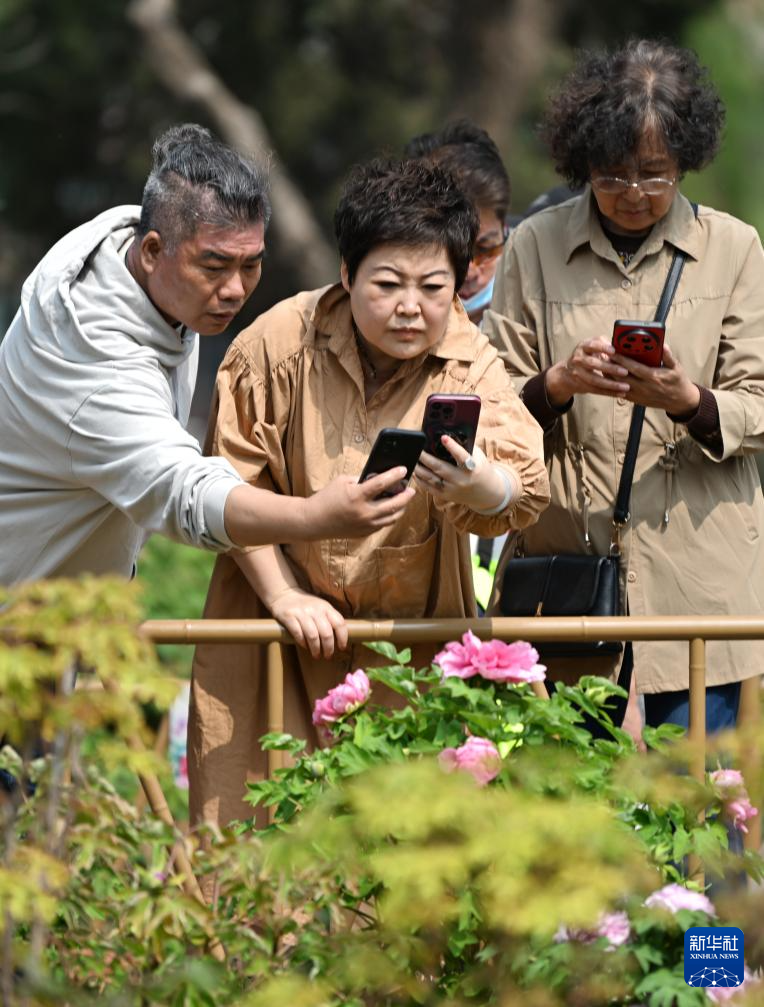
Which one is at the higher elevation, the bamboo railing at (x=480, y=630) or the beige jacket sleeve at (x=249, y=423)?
the beige jacket sleeve at (x=249, y=423)

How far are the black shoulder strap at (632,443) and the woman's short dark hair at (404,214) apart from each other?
0.55m

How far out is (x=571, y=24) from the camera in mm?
28125

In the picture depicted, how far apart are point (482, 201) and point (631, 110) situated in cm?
113

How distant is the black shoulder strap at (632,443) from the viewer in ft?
13.4

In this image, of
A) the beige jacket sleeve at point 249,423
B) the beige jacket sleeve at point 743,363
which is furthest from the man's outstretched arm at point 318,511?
the beige jacket sleeve at point 743,363

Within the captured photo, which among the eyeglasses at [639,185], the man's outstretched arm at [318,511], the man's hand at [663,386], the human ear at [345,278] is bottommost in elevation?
the man's outstretched arm at [318,511]

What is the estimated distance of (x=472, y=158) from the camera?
5.28m

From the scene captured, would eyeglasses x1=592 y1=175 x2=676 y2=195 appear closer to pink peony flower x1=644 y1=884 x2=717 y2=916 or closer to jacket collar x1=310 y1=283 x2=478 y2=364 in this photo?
jacket collar x1=310 y1=283 x2=478 y2=364

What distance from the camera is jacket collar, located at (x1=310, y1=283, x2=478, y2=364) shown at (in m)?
→ 3.82

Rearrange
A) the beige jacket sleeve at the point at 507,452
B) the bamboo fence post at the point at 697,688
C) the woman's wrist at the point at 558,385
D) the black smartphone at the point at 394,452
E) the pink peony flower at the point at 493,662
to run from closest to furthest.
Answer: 1. the pink peony flower at the point at 493,662
2. the black smartphone at the point at 394,452
3. the beige jacket sleeve at the point at 507,452
4. the bamboo fence post at the point at 697,688
5. the woman's wrist at the point at 558,385

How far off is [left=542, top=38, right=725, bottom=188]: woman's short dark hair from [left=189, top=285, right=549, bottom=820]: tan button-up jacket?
22.3 inches

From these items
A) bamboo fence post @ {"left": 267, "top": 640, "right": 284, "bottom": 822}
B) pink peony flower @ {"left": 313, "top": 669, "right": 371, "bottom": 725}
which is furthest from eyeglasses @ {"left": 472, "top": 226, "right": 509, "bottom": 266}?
pink peony flower @ {"left": 313, "top": 669, "right": 371, "bottom": 725}

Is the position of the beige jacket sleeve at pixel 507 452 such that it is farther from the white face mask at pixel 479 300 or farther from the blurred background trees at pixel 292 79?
the blurred background trees at pixel 292 79

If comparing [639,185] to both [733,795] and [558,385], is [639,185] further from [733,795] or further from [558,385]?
[733,795]
